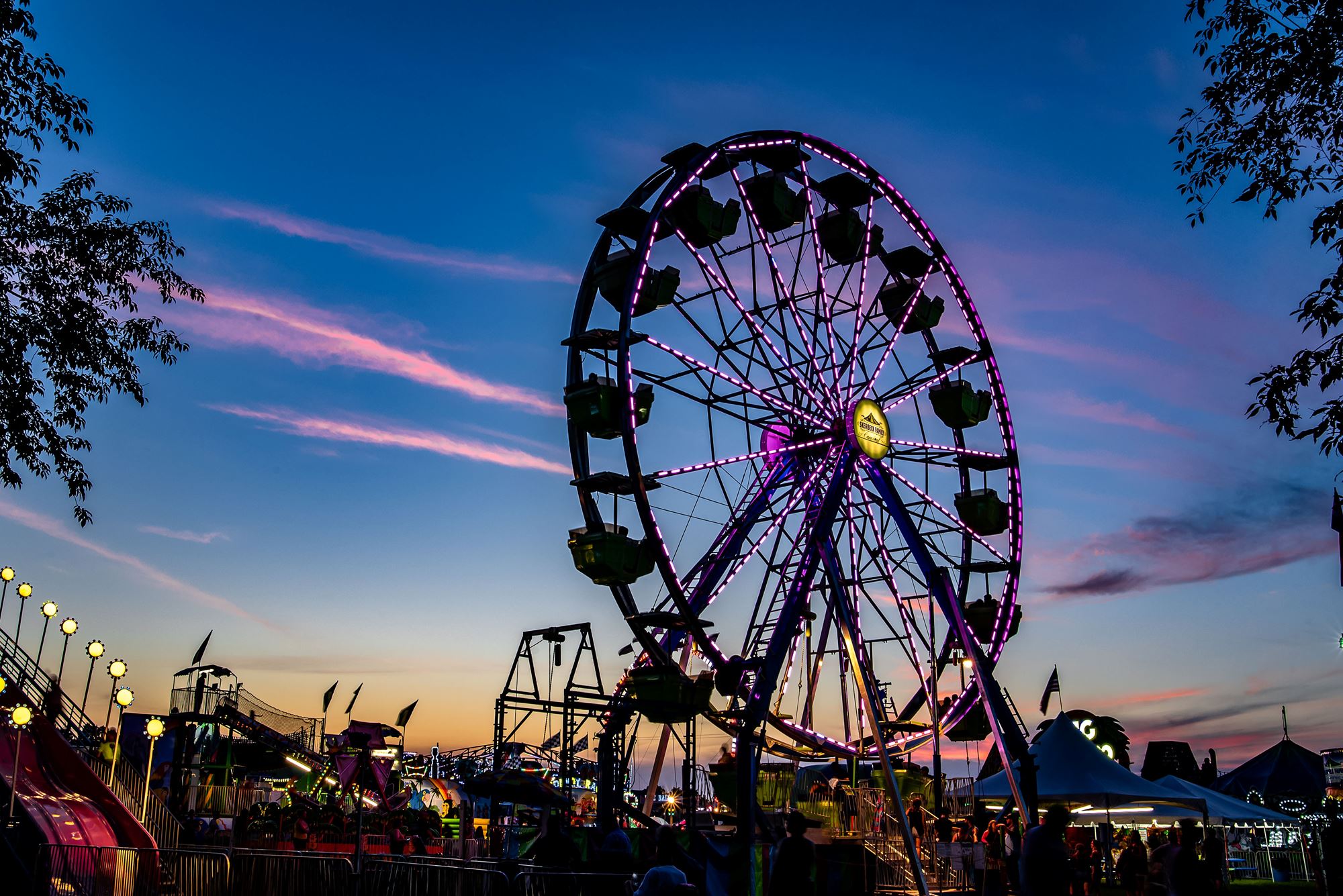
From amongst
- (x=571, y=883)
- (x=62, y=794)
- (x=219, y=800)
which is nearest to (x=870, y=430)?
(x=571, y=883)

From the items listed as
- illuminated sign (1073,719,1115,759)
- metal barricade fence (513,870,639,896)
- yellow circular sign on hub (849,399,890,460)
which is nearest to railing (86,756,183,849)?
metal barricade fence (513,870,639,896)

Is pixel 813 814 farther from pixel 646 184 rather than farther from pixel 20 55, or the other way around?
pixel 20 55

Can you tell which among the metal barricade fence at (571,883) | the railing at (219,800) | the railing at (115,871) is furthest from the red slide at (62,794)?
the railing at (219,800)

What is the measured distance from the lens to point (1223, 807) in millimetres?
25969

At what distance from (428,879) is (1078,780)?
1628 cm

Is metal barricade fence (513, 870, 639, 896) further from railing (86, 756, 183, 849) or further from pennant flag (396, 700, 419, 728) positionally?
pennant flag (396, 700, 419, 728)

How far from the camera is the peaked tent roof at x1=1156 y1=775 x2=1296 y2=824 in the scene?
25641 millimetres

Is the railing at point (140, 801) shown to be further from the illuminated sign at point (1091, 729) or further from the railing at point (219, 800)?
the illuminated sign at point (1091, 729)

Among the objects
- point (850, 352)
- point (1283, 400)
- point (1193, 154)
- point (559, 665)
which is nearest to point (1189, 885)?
point (1283, 400)

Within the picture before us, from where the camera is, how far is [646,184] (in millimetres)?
23062

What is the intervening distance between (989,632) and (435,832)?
15195mm

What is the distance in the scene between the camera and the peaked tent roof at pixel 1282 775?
38.8 meters

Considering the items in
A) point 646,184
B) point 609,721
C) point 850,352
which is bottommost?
point 609,721

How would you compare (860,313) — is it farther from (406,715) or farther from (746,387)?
(406,715)
